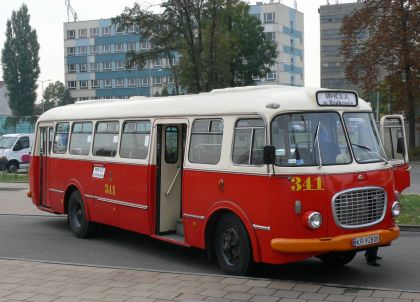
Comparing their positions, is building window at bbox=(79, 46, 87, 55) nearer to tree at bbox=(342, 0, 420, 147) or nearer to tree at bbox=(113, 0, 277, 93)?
tree at bbox=(113, 0, 277, 93)

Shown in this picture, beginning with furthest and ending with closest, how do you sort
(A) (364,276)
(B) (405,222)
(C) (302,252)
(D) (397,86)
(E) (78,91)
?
(E) (78,91) < (D) (397,86) < (B) (405,222) < (A) (364,276) < (C) (302,252)

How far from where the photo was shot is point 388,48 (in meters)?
39.9

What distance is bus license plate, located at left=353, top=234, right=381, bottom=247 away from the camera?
7637 millimetres

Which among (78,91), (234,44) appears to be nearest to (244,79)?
(234,44)

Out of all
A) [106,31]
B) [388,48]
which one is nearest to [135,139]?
[388,48]

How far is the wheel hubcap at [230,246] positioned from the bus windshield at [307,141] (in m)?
1.27

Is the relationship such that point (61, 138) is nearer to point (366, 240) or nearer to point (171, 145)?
point (171, 145)

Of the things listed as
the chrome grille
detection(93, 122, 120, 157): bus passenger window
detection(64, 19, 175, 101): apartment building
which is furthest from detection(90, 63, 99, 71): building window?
the chrome grille

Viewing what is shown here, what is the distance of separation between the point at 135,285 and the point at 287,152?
2.43 m

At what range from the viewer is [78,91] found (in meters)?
117

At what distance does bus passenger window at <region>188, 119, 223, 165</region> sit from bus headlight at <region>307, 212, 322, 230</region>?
1650mm

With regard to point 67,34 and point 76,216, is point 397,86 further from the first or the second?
point 67,34

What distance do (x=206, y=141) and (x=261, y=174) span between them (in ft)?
4.45

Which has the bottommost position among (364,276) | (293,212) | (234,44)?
(364,276)
